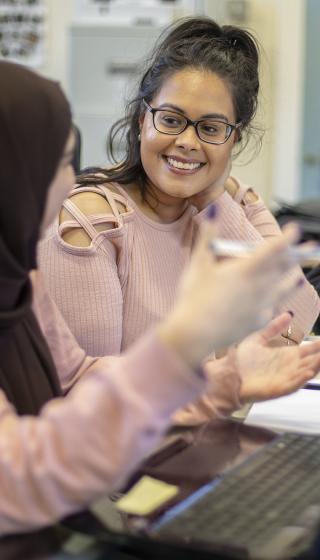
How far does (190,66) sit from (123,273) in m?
0.39

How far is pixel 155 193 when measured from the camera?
1656 millimetres

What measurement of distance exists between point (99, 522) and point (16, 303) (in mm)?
284

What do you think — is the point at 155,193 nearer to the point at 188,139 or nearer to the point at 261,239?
the point at 188,139

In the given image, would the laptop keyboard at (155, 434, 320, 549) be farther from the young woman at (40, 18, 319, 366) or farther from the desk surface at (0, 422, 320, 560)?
the young woman at (40, 18, 319, 366)

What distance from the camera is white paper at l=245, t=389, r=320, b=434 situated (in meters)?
1.22

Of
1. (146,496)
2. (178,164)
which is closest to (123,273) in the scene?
(178,164)

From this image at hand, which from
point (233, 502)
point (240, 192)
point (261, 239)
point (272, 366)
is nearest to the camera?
point (233, 502)

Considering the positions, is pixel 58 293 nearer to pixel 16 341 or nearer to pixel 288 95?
pixel 16 341

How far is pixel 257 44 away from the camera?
1733 mm

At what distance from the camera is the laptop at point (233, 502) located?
74cm

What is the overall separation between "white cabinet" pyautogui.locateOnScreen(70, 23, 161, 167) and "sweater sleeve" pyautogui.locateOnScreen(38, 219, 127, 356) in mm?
2914

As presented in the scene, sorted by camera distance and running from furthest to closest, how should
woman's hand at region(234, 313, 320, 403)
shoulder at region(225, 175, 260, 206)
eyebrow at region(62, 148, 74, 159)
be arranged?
shoulder at region(225, 175, 260, 206), woman's hand at region(234, 313, 320, 403), eyebrow at region(62, 148, 74, 159)

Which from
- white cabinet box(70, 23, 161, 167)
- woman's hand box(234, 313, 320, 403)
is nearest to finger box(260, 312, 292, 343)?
woman's hand box(234, 313, 320, 403)

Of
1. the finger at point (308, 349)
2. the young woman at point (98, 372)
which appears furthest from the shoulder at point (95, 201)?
the young woman at point (98, 372)
